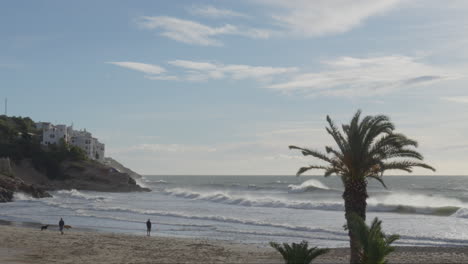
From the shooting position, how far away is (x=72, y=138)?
12494 cm

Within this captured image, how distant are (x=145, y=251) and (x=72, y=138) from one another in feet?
351

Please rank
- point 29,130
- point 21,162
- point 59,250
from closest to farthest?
point 59,250, point 21,162, point 29,130

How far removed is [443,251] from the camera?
2398 centimetres

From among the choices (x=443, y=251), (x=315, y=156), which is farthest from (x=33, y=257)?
(x=443, y=251)

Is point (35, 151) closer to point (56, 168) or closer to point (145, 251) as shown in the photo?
point (56, 168)

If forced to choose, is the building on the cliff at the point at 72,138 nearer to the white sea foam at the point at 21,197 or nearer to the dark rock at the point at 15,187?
the dark rock at the point at 15,187

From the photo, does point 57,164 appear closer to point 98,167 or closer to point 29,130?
point 98,167

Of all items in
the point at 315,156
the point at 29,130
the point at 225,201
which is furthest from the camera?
the point at 29,130

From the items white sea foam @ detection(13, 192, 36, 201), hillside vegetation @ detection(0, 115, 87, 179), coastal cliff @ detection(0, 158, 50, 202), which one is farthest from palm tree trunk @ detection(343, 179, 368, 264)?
hillside vegetation @ detection(0, 115, 87, 179)

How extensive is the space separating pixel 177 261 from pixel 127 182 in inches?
3016

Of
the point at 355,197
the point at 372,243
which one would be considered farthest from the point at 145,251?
the point at 372,243

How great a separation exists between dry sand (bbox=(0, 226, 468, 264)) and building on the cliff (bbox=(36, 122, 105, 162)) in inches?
3457

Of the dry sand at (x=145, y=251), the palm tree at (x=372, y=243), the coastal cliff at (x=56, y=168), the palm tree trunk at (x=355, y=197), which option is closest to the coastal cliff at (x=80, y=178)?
the coastal cliff at (x=56, y=168)

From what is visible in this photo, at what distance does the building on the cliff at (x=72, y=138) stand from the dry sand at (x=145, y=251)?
87.8 metres
